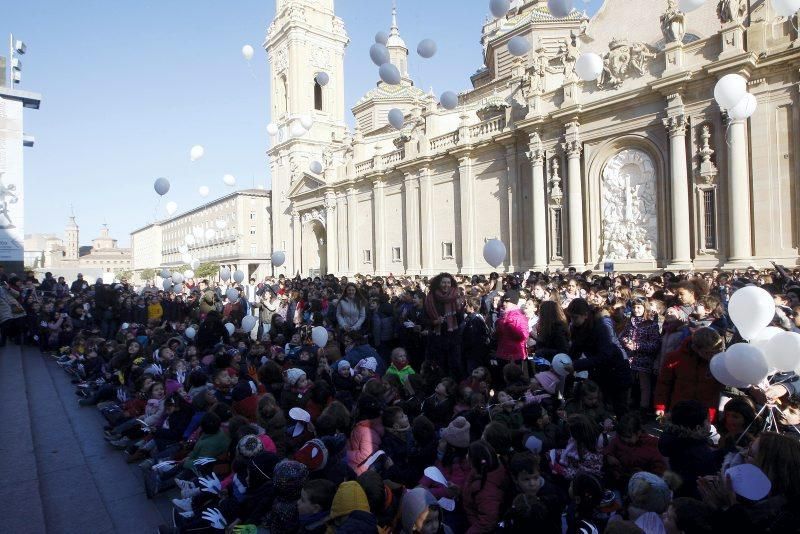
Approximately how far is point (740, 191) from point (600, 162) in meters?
5.05

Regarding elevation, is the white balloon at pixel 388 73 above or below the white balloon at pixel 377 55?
below

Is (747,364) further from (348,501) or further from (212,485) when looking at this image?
(212,485)

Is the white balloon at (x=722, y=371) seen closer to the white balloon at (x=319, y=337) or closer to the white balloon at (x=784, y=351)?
the white balloon at (x=784, y=351)

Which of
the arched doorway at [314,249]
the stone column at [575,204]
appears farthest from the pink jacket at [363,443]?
the arched doorway at [314,249]

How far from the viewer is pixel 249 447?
15.7 feet

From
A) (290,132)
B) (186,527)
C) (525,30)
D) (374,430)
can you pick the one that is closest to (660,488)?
(374,430)

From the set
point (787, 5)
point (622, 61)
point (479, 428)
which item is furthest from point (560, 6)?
point (479, 428)

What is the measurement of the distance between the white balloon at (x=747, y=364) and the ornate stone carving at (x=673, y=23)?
1607 cm

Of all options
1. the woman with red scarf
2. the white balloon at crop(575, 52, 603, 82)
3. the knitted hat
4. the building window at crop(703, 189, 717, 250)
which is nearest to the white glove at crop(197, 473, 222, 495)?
the knitted hat

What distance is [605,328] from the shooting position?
6094 millimetres

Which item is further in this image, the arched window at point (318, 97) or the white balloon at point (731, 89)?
the arched window at point (318, 97)

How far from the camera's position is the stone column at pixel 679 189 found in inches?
671

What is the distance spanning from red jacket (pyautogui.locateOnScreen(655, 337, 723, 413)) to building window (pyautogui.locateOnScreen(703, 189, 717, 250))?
13.1 meters

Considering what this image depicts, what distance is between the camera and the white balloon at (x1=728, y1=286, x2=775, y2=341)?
5.35 meters
